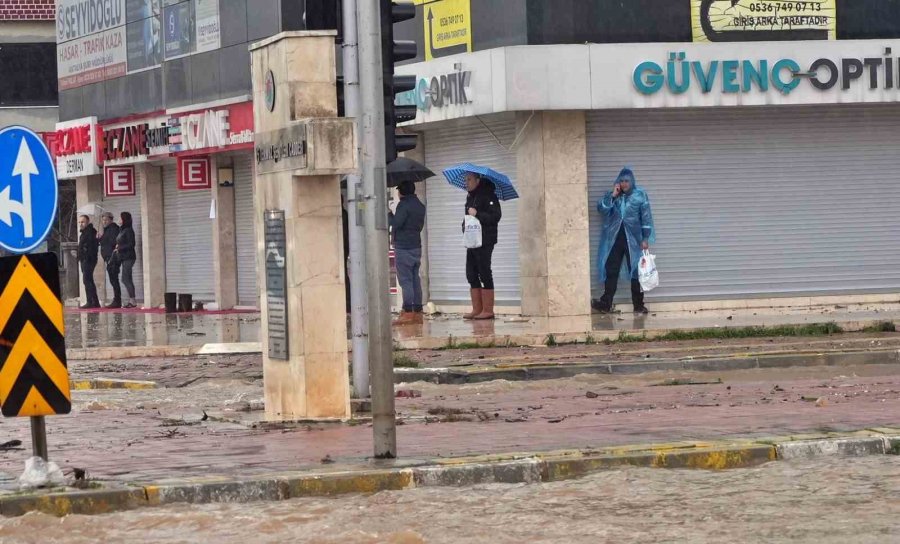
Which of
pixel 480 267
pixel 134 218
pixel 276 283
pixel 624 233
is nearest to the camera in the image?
pixel 276 283

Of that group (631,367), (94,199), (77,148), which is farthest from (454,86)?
(94,199)

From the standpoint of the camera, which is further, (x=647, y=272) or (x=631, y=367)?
(x=647, y=272)

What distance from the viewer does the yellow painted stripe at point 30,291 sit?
30.2 ft

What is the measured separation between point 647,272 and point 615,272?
17.1 inches

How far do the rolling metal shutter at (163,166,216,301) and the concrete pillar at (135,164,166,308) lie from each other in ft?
0.37

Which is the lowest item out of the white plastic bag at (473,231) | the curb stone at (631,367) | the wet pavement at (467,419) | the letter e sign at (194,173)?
the wet pavement at (467,419)

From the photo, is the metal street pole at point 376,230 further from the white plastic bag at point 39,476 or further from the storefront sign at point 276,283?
the storefront sign at point 276,283

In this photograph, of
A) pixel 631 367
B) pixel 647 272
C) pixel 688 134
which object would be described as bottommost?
pixel 631 367

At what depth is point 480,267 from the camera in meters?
23.0

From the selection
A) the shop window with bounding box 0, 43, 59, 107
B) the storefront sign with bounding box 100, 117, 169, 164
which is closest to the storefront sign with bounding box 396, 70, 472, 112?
the storefront sign with bounding box 100, 117, 169, 164

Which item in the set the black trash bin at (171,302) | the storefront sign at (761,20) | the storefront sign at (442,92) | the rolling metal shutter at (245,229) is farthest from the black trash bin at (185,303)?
the storefront sign at (761,20)

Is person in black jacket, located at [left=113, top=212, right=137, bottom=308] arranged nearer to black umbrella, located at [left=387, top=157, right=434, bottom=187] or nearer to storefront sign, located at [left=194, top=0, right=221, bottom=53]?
storefront sign, located at [left=194, top=0, right=221, bottom=53]

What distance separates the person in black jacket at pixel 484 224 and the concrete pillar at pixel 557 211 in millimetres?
695

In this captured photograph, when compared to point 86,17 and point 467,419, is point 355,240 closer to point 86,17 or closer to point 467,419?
point 467,419
